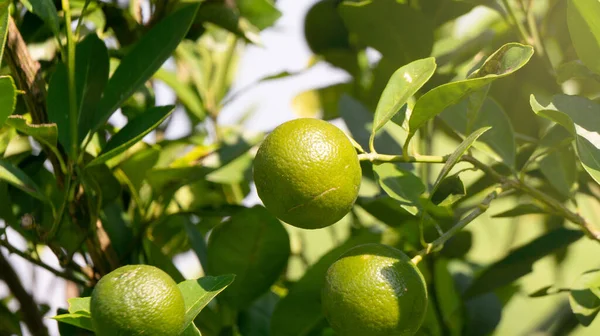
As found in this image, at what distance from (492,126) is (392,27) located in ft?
0.78

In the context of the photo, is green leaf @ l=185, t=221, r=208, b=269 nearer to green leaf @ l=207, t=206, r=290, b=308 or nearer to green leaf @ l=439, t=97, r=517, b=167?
green leaf @ l=207, t=206, r=290, b=308

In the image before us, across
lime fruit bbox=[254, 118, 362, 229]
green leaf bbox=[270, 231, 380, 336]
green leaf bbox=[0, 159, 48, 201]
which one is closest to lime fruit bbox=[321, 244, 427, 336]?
lime fruit bbox=[254, 118, 362, 229]

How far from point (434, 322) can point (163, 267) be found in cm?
46

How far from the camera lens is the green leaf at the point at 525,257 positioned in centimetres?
108

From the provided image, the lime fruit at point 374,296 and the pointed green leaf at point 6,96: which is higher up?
the pointed green leaf at point 6,96

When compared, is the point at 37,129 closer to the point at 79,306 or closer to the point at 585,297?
the point at 79,306

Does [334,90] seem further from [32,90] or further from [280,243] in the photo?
[32,90]

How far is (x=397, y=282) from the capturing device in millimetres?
760

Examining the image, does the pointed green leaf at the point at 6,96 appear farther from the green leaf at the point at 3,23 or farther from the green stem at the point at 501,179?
the green stem at the point at 501,179

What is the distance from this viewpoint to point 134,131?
932 mm

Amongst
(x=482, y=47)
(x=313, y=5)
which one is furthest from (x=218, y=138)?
(x=482, y=47)

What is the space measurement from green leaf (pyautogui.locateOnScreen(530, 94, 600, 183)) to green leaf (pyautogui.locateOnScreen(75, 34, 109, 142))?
1.85 feet

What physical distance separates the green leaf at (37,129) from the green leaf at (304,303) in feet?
1.33

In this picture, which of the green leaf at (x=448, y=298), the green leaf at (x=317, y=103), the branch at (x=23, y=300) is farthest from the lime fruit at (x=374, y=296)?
the green leaf at (x=317, y=103)
